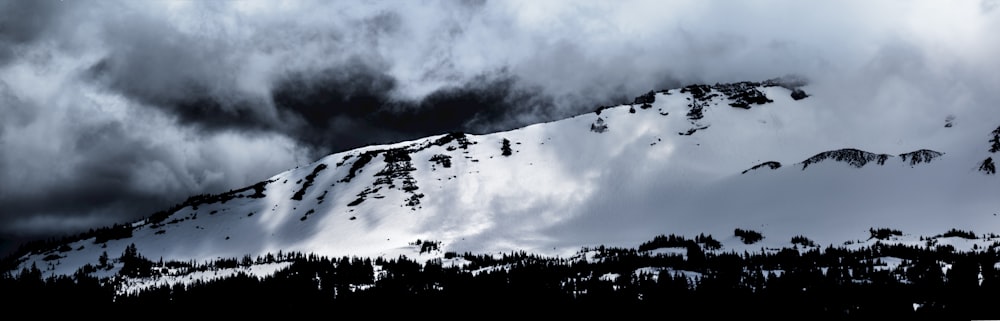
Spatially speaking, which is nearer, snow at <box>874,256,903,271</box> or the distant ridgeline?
the distant ridgeline

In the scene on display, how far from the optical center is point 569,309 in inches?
6668

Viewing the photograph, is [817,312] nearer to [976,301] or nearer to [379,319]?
[976,301]

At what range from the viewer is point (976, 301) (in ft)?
454

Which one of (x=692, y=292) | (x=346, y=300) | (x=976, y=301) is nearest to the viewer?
(x=976, y=301)

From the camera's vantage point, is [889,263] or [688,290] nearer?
[688,290]

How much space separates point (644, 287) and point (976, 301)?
69.4 m

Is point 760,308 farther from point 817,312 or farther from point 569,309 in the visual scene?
point 569,309

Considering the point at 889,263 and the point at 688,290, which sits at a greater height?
the point at 889,263

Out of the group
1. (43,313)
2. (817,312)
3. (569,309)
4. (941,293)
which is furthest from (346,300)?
(941,293)

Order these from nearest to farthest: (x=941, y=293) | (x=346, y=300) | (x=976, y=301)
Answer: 1. (x=976, y=301)
2. (x=941, y=293)
3. (x=346, y=300)

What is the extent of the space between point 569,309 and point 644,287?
21.0m

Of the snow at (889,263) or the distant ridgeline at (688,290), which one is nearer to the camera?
the distant ridgeline at (688,290)

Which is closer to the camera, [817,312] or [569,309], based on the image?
[817,312]

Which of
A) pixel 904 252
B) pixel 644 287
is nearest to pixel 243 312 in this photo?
pixel 644 287
